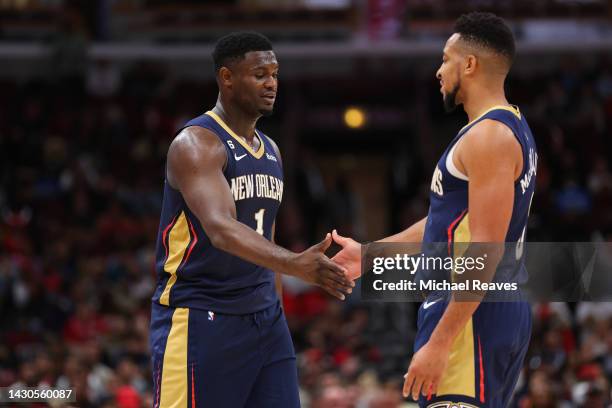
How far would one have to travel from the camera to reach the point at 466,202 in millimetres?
4883

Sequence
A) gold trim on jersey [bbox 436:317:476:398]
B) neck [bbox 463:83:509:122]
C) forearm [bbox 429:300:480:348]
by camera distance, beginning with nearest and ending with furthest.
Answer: forearm [bbox 429:300:480:348] → gold trim on jersey [bbox 436:317:476:398] → neck [bbox 463:83:509:122]

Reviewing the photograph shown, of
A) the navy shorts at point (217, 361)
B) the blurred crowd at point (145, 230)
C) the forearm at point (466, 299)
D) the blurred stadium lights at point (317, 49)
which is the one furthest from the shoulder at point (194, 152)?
the blurred stadium lights at point (317, 49)

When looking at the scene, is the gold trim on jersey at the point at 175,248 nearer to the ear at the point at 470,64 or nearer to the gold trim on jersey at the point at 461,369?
the gold trim on jersey at the point at 461,369

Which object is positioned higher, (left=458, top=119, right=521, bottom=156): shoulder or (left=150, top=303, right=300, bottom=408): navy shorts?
(left=458, top=119, right=521, bottom=156): shoulder

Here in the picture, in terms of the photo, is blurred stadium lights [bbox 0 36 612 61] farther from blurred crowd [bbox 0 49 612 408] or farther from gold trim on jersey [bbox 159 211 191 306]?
gold trim on jersey [bbox 159 211 191 306]

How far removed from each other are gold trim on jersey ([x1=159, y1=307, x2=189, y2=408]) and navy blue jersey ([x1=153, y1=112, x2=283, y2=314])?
0.13m

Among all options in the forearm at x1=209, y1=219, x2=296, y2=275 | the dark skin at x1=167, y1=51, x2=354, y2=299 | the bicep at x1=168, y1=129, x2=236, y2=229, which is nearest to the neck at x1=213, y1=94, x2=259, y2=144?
the dark skin at x1=167, y1=51, x2=354, y2=299

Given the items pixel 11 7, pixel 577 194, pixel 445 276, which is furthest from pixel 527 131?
pixel 11 7

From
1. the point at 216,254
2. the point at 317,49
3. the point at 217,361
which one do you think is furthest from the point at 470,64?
the point at 317,49

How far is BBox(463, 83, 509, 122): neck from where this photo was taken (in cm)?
500

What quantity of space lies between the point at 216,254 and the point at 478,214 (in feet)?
4.60

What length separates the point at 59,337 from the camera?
1344 centimetres

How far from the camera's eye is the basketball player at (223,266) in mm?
5117

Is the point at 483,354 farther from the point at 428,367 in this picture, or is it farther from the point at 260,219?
the point at 260,219
